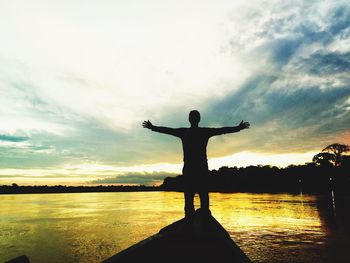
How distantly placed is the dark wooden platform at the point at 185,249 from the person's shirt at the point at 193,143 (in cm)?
150

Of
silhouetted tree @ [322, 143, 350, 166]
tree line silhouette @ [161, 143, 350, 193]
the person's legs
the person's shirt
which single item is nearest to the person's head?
the person's shirt

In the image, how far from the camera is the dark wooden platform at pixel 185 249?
3.39 meters

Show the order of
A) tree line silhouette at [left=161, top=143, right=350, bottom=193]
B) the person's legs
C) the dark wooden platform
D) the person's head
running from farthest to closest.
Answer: tree line silhouette at [left=161, top=143, right=350, bottom=193]
the person's head
the person's legs
the dark wooden platform

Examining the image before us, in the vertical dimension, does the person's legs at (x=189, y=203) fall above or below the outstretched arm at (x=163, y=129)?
below

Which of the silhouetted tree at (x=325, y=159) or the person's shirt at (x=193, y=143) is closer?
the person's shirt at (x=193, y=143)

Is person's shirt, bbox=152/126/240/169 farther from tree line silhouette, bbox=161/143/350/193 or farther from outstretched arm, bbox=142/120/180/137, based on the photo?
tree line silhouette, bbox=161/143/350/193

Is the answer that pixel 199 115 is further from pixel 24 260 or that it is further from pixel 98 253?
pixel 98 253

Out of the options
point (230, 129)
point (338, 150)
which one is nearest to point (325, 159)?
point (338, 150)

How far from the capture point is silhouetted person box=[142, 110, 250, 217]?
5.68 meters

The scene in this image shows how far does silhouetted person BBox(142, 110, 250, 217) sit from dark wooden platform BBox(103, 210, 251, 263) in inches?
43.8

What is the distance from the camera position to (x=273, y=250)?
11.6 m

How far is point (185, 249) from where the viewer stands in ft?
12.2

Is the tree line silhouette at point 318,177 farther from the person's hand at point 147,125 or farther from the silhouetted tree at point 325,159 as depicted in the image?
the person's hand at point 147,125

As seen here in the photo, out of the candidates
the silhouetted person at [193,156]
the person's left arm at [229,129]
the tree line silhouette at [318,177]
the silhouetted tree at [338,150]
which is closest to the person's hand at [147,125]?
the silhouetted person at [193,156]
